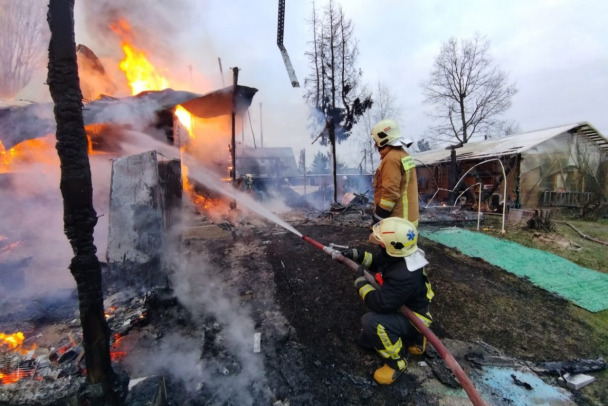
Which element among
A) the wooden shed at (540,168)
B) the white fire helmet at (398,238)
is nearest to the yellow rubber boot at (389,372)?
the white fire helmet at (398,238)

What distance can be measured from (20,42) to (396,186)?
21.3 metres

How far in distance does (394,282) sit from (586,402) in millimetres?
1932

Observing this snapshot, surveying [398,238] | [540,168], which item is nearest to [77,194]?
[398,238]

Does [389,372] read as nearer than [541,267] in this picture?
Yes

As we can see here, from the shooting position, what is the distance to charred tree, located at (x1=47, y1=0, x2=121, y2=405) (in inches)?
69.6

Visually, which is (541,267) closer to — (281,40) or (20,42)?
(281,40)

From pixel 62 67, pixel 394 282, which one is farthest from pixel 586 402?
pixel 62 67

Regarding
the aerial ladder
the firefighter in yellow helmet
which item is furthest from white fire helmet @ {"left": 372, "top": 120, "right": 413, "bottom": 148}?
the aerial ladder

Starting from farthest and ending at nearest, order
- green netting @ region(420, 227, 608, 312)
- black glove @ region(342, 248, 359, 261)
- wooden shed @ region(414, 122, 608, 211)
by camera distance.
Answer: wooden shed @ region(414, 122, 608, 211) → green netting @ region(420, 227, 608, 312) → black glove @ region(342, 248, 359, 261)

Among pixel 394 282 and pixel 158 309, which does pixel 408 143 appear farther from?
pixel 158 309

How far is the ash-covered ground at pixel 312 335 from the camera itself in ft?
8.55

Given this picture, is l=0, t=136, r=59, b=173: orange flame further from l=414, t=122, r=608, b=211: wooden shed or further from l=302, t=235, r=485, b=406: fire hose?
l=414, t=122, r=608, b=211: wooden shed

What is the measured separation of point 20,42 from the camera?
14578mm

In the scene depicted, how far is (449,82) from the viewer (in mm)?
32250
